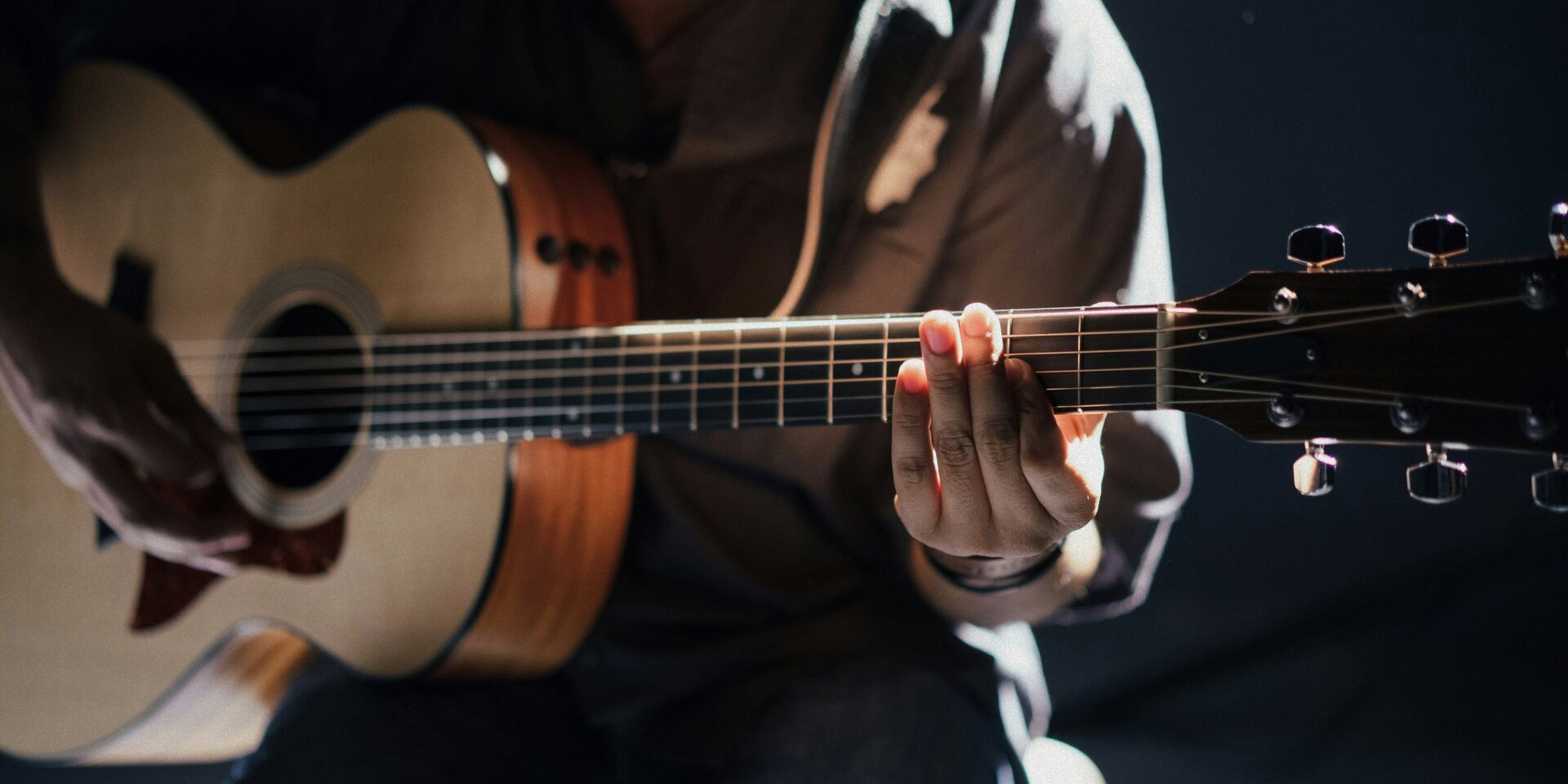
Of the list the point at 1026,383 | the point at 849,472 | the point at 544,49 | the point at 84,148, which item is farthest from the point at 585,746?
the point at 84,148

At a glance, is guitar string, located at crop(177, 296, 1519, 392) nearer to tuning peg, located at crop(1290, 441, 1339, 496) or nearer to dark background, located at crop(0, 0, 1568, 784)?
tuning peg, located at crop(1290, 441, 1339, 496)

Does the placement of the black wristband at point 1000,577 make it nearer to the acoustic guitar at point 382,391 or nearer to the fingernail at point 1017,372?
the acoustic guitar at point 382,391

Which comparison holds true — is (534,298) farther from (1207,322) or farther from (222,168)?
(1207,322)

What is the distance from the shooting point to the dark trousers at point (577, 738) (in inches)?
30.8

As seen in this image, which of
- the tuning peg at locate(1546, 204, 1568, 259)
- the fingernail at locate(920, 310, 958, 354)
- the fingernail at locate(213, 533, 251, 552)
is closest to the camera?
the tuning peg at locate(1546, 204, 1568, 259)

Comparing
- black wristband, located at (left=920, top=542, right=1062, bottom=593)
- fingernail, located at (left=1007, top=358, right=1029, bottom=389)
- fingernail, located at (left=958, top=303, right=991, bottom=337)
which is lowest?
black wristband, located at (left=920, top=542, right=1062, bottom=593)

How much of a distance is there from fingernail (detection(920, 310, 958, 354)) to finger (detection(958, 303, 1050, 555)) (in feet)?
0.04

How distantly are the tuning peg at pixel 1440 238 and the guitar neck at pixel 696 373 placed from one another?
0.13m

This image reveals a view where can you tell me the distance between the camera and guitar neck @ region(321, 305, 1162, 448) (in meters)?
0.58

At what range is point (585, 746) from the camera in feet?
3.13

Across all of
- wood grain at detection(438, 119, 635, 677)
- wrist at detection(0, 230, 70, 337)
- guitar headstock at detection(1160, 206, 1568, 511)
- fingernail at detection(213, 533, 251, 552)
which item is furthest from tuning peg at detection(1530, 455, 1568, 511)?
wrist at detection(0, 230, 70, 337)

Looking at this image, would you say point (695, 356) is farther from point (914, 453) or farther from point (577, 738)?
point (577, 738)

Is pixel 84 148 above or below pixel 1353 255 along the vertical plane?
below

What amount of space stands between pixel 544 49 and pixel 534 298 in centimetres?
34
